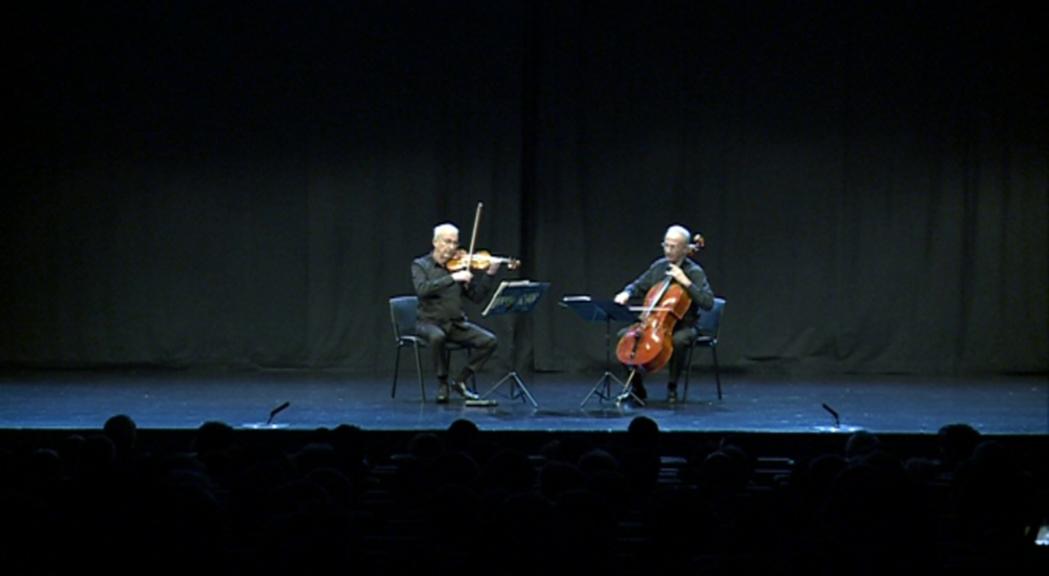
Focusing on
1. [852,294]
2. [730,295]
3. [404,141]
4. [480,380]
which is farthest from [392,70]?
[852,294]

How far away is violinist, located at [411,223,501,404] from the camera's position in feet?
29.5

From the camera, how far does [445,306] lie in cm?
907

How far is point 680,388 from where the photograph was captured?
9.99 meters

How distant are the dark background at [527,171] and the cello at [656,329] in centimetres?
259

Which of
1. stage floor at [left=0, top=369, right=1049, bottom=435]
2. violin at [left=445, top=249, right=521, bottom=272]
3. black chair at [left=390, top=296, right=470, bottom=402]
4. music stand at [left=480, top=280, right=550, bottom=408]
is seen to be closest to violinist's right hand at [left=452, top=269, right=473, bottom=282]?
violin at [left=445, top=249, right=521, bottom=272]

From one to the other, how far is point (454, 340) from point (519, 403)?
62cm

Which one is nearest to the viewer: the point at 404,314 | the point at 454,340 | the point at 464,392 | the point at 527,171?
the point at 464,392

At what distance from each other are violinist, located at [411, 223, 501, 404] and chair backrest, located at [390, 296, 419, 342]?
185mm

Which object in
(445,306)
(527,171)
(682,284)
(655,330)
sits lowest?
(655,330)

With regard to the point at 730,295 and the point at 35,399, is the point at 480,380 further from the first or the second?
the point at 35,399

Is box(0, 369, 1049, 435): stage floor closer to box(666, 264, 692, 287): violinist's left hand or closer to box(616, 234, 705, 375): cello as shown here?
box(616, 234, 705, 375): cello

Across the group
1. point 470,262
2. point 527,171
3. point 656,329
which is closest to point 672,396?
point 656,329

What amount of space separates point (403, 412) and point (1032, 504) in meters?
4.95

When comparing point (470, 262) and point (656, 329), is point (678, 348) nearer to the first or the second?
point (656, 329)
